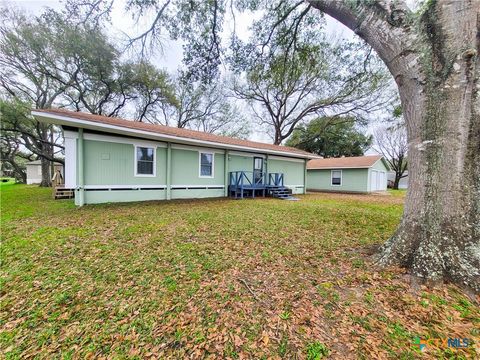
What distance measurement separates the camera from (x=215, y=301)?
2.52m

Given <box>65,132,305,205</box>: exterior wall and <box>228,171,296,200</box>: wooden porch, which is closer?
<box>65,132,305,205</box>: exterior wall

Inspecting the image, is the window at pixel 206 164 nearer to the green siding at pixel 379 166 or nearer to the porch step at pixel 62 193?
the porch step at pixel 62 193

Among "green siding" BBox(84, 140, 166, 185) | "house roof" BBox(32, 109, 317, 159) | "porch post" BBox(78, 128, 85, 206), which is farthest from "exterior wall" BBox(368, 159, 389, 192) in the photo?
"porch post" BBox(78, 128, 85, 206)

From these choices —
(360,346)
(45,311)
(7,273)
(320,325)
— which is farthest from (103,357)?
(7,273)

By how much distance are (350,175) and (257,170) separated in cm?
981

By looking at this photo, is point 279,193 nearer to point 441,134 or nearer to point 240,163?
point 240,163

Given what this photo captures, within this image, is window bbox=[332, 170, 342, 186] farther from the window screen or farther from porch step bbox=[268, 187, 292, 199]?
the window screen

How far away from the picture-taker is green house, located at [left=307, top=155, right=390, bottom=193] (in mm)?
17438

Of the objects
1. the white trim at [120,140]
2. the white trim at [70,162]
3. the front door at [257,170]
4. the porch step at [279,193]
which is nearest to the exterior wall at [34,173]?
the white trim at [70,162]

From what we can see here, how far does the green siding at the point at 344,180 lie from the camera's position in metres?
17.5

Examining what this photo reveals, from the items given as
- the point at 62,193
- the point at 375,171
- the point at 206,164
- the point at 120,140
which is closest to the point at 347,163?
the point at 375,171

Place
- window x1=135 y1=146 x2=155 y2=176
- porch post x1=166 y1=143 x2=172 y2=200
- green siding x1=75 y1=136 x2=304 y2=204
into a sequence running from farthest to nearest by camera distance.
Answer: porch post x1=166 y1=143 x2=172 y2=200, window x1=135 y1=146 x2=155 y2=176, green siding x1=75 y1=136 x2=304 y2=204

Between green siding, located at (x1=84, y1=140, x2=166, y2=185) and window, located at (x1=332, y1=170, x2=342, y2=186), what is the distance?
15800 millimetres
